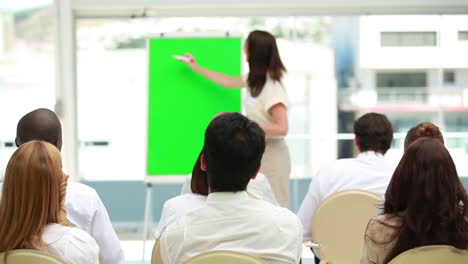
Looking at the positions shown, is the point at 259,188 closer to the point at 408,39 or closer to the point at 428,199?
the point at 428,199

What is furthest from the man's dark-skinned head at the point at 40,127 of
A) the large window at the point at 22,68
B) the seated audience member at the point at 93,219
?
the large window at the point at 22,68

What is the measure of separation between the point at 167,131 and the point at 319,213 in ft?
7.20

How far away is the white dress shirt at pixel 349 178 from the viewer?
10.5 ft

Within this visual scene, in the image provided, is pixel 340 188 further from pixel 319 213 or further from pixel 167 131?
pixel 167 131

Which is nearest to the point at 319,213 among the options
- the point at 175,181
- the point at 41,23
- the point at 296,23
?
the point at 175,181

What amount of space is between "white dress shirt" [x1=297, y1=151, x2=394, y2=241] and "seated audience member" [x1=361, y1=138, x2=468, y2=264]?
112 centimetres

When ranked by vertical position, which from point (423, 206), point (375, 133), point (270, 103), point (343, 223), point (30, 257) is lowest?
point (343, 223)

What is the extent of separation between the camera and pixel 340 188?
127 inches

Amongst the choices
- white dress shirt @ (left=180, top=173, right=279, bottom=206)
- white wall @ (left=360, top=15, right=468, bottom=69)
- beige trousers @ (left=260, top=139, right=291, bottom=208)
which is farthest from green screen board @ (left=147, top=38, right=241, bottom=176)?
white dress shirt @ (left=180, top=173, right=279, bottom=206)

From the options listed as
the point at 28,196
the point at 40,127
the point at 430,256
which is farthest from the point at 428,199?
the point at 40,127

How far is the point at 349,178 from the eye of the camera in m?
3.23

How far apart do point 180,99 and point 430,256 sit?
3213 millimetres

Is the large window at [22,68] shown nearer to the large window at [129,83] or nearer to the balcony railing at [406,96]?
the large window at [129,83]

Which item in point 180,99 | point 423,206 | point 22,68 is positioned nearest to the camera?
point 423,206
